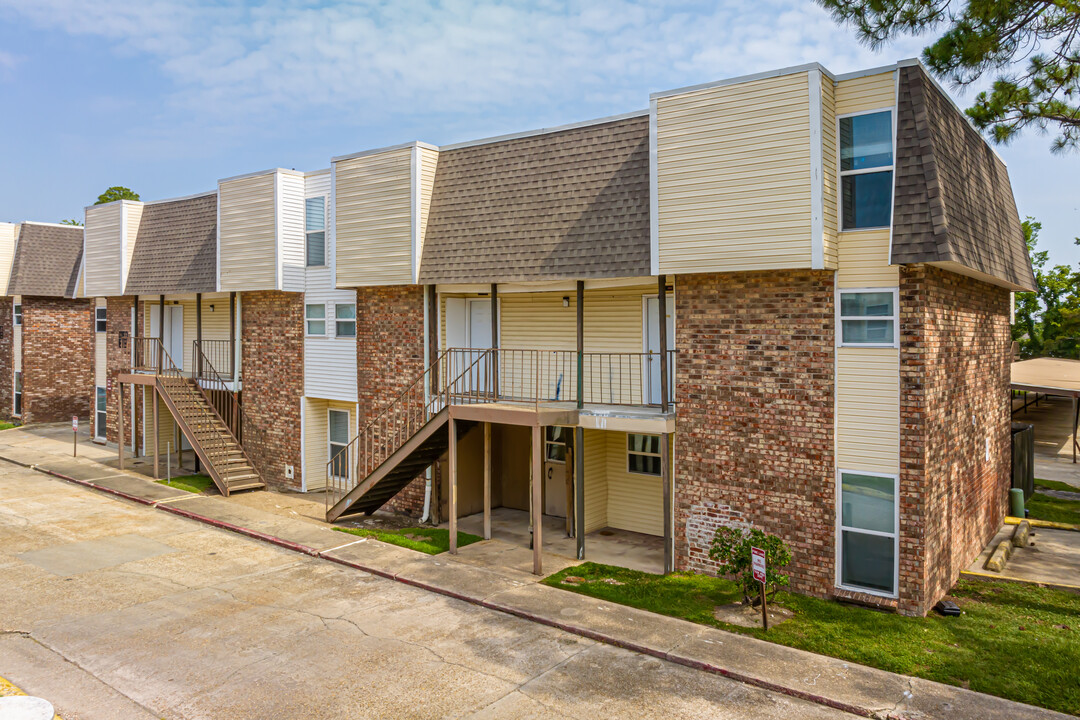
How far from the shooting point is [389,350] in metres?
16.8

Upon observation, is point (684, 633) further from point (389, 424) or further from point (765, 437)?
point (389, 424)

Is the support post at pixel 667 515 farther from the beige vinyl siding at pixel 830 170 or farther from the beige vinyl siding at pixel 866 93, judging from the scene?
the beige vinyl siding at pixel 866 93

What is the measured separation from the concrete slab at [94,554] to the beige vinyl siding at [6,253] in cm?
2086

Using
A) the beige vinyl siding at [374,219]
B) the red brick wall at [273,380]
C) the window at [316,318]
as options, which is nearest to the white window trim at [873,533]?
the beige vinyl siding at [374,219]

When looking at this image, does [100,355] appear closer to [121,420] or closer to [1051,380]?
[121,420]

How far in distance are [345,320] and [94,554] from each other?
7312 mm

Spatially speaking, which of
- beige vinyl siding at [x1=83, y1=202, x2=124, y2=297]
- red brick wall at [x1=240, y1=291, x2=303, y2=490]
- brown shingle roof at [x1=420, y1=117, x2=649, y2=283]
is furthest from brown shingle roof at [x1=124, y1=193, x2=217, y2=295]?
brown shingle roof at [x1=420, y1=117, x2=649, y2=283]

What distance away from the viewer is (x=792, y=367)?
1105cm

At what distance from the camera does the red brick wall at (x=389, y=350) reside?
16.2 metres

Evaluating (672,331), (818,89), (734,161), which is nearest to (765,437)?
(672,331)

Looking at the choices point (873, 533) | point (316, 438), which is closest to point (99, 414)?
point (316, 438)

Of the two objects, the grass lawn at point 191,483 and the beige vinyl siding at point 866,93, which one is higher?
the beige vinyl siding at point 866,93

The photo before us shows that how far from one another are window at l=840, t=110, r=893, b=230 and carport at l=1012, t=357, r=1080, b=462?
468 inches

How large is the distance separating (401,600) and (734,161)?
841cm
